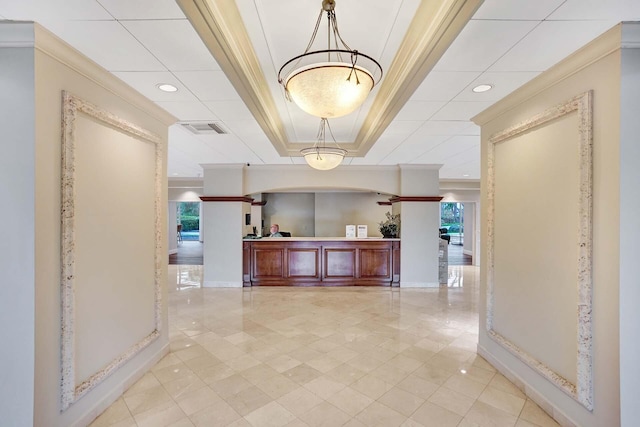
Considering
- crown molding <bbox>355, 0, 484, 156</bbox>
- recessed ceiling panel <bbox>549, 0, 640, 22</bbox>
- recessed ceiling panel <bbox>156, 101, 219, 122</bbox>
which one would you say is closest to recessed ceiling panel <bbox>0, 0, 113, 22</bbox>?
recessed ceiling panel <bbox>156, 101, 219, 122</bbox>

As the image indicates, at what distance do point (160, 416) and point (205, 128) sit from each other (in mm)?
3579

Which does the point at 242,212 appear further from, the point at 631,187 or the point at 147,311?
the point at 631,187

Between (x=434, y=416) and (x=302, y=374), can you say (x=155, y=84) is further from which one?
(x=434, y=416)

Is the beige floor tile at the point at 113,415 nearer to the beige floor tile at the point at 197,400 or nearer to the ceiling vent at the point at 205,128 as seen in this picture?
the beige floor tile at the point at 197,400

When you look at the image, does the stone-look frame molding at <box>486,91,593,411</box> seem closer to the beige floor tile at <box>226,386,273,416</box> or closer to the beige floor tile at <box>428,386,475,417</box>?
the beige floor tile at <box>428,386,475,417</box>

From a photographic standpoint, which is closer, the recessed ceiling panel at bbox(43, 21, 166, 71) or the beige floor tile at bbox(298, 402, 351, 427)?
the recessed ceiling panel at bbox(43, 21, 166, 71)

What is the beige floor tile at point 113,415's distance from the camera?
248 cm

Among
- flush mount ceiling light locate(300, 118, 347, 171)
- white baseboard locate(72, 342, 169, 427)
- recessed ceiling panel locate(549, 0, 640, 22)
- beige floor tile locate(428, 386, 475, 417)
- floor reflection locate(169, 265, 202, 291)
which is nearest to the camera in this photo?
recessed ceiling panel locate(549, 0, 640, 22)

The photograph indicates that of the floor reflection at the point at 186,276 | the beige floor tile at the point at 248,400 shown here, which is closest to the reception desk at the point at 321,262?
the floor reflection at the point at 186,276

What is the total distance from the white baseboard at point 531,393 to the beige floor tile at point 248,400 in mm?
2416

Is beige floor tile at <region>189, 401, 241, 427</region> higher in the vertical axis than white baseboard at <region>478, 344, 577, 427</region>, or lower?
lower

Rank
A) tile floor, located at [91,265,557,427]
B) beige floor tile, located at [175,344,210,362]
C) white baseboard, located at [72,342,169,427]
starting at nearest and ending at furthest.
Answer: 1. white baseboard, located at [72,342,169,427]
2. tile floor, located at [91,265,557,427]
3. beige floor tile, located at [175,344,210,362]

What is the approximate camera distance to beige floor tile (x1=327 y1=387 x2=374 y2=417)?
106 inches

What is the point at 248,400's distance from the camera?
2822 mm
